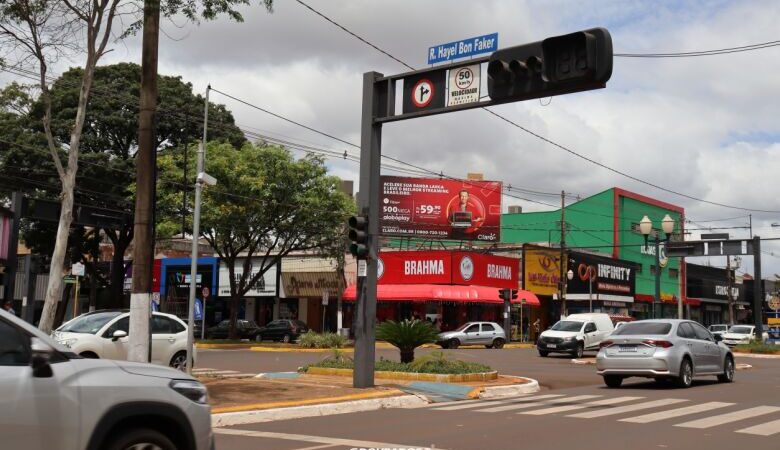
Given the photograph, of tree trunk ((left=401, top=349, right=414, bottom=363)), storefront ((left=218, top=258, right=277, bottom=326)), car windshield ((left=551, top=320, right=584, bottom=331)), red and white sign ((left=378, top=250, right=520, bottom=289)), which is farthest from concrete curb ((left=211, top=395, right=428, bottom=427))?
storefront ((left=218, top=258, right=277, bottom=326))

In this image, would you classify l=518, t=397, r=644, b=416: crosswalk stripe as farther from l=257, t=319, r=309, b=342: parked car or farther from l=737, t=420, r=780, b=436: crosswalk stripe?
l=257, t=319, r=309, b=342: parked car

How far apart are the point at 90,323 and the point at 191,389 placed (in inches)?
470

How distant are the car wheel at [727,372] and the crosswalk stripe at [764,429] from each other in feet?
26.7

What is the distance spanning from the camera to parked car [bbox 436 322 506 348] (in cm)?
3834

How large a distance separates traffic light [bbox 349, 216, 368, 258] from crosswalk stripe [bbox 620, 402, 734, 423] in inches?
230

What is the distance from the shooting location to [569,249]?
5738 cm

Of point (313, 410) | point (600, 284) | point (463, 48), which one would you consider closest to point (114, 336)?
point (313, 410)

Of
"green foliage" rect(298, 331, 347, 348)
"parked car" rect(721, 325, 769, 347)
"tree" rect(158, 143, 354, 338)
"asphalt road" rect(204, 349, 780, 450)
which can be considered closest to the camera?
"asphalt road" rect(204, 349, 780, 450)

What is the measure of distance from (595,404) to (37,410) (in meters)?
11.0

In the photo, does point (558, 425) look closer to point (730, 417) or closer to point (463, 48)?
point (730, 417)

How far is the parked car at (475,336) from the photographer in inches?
1510

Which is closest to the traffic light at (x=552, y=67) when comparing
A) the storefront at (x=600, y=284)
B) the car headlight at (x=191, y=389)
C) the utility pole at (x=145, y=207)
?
the utility pole at (x=145, y=207)

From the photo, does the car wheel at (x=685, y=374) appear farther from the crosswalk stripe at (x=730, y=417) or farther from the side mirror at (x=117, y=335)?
the side mirror at (x=117, y=335)

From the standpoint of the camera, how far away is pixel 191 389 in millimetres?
5754
